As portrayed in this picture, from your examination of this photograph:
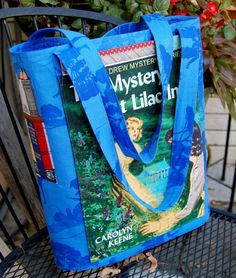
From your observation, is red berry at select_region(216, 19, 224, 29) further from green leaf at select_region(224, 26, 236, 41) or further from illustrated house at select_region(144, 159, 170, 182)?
illustrated house at select_region(144, 159, 170, 182)

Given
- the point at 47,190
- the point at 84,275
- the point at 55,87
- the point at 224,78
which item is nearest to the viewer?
the point at 55,87

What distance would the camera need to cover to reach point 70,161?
0.85 m

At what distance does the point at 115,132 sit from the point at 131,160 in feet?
0.32

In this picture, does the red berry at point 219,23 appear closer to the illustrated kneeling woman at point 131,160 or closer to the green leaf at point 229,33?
the green leaf at point 229,33

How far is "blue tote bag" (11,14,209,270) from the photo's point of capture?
810 mm

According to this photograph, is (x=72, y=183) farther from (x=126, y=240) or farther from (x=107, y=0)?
(x=107, y=0)

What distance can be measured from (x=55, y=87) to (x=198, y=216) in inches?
20.7

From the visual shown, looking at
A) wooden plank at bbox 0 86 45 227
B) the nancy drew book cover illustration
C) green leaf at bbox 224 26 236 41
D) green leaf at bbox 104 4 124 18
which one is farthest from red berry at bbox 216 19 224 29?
wooden plank at bbox 0 86 45 227

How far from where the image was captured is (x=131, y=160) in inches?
36.5

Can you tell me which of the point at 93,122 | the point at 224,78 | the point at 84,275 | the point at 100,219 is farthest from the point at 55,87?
the point at 224,78

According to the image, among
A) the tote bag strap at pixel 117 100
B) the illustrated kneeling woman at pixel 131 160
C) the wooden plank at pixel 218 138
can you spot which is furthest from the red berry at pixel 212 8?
the wooden plank at pixel 218 138

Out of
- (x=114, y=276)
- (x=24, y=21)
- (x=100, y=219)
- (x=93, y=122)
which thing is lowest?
(x=114, y=276)

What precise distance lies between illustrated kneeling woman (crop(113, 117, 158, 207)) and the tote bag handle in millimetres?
26

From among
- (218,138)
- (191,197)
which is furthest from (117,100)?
(218,138)
